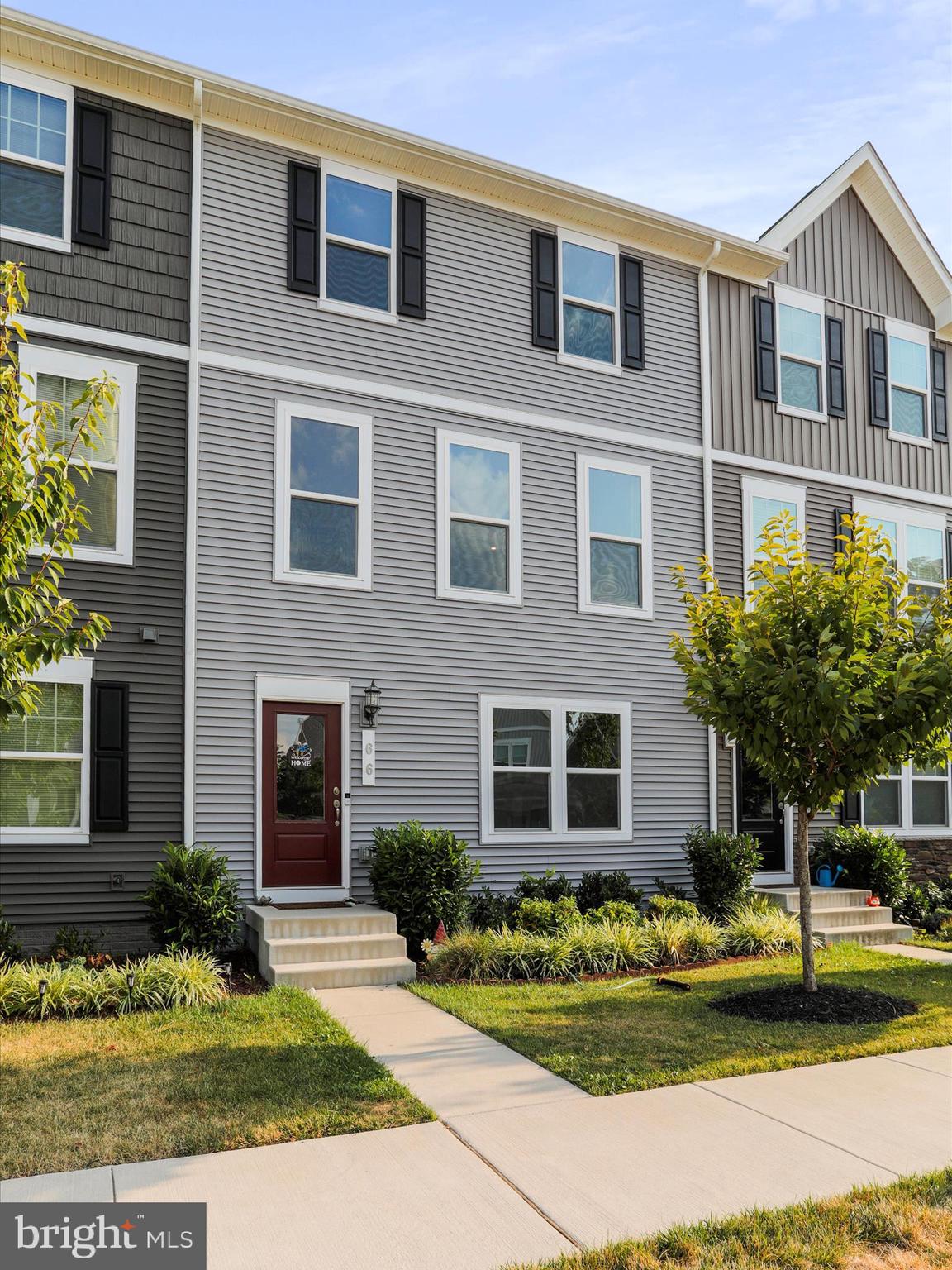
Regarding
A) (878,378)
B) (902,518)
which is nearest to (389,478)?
(878,378)

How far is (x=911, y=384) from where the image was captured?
15.4m

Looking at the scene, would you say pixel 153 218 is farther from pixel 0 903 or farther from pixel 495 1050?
pixel 495 1050

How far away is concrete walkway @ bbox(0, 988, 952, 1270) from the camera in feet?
13.2

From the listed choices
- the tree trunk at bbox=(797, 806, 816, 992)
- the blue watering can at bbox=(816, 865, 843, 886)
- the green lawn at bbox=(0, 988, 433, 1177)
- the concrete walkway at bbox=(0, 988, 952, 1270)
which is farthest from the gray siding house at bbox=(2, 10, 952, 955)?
the concrete walkway at bbox=(0, 988, 952, 1270)

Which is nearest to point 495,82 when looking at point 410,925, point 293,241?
point 293,241

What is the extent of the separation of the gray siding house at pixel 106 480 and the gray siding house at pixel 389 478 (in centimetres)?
3

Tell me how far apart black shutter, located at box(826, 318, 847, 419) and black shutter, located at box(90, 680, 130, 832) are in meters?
10.2

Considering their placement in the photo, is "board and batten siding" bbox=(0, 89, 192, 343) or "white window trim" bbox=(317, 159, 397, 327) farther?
"white window trim" bbox=(317, 159, 397, 327)

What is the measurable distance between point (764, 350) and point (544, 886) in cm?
760

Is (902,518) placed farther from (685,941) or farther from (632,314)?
(685,941)

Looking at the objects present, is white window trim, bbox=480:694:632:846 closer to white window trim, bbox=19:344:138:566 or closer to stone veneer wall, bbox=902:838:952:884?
white window trim, bbox=19:344:138:566

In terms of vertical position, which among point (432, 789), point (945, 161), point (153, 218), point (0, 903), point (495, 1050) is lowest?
point (495, 1050)

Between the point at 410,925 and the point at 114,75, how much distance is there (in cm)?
839

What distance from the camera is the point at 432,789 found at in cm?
1097
